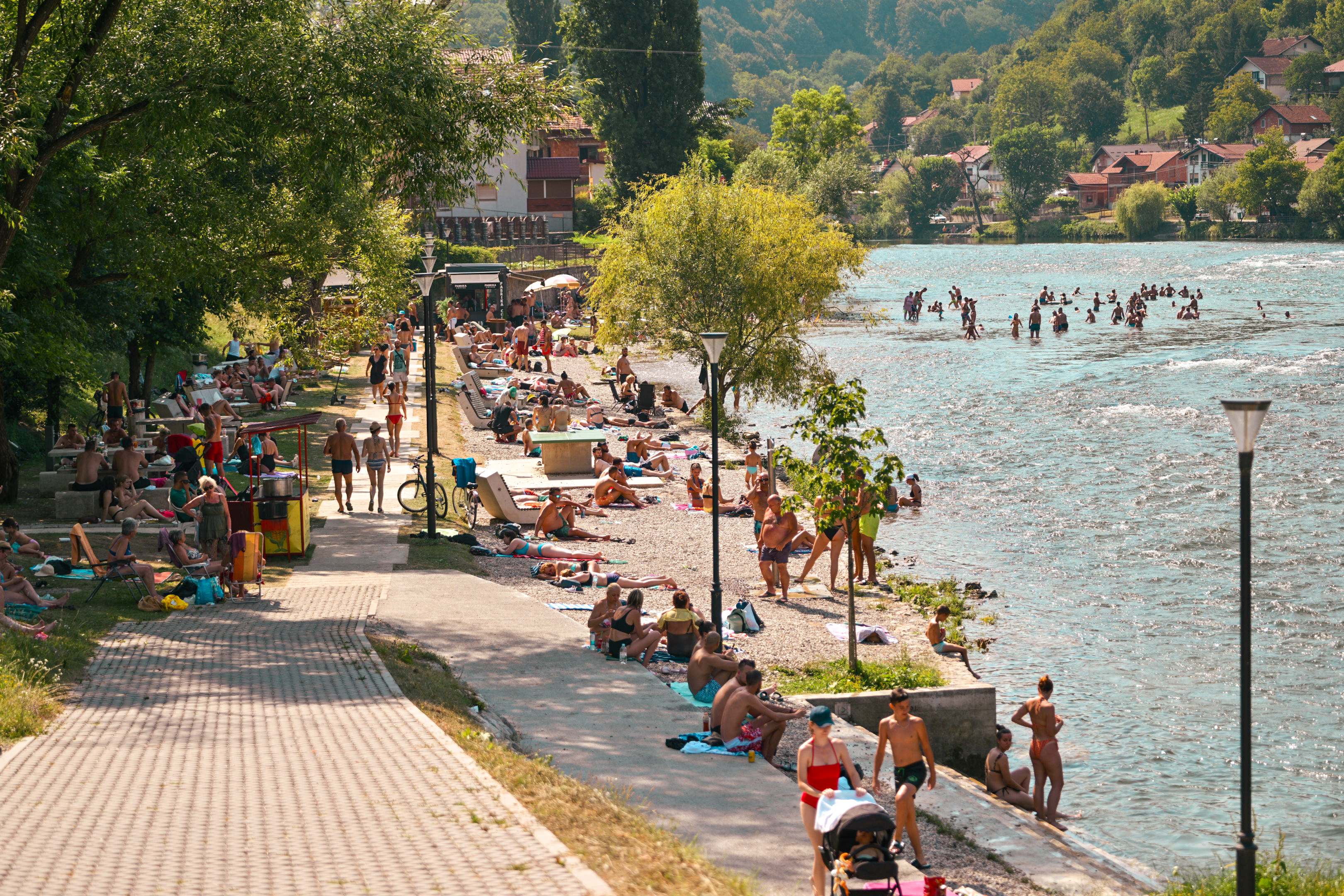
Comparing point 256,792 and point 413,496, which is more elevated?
point 413,496

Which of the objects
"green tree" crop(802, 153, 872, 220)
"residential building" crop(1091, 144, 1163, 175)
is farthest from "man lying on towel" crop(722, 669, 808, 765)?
"residential building" crop(1091, 144, 1163, 175)

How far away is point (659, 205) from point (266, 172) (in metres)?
12.2

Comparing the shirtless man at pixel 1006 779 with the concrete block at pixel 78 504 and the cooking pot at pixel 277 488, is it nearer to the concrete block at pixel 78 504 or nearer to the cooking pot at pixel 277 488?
the cooking pot at pixel 277 488

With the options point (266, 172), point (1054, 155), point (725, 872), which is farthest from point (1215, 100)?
point (725, 872)

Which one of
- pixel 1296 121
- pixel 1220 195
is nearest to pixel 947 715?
pixel 1220 195

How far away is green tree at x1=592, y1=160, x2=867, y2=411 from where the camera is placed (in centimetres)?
3209

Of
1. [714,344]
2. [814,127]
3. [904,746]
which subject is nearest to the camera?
[904,746]

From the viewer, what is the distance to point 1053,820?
36.9ft

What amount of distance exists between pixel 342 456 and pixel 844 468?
380 inches

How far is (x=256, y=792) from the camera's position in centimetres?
752

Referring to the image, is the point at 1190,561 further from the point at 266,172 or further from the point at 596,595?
the point at 266,172

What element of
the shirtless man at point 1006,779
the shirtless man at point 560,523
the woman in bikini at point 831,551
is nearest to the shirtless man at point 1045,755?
the shirtless man at point 1006,779

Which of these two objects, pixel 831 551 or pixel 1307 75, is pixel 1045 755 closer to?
pixel 831 551

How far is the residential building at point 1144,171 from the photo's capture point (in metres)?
155
